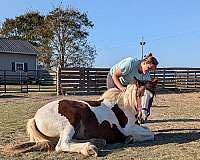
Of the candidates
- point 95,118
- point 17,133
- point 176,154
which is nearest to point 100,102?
point 95,118

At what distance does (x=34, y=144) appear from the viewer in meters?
6.21

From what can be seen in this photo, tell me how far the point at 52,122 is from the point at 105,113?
830 mm

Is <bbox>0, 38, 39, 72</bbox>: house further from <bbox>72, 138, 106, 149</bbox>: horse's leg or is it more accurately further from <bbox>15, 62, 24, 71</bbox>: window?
<bbox>72, 138, 106, 149</bbox>: horse's leg

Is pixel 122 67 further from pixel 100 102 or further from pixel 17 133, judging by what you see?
pixel 17 133

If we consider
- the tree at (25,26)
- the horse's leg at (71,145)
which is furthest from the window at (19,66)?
the horse's leg at (71,145)

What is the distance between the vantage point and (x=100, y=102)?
6598 millimetres

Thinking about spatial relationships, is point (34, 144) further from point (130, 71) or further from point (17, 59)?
point (17, 59)

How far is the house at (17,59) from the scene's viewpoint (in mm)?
41938

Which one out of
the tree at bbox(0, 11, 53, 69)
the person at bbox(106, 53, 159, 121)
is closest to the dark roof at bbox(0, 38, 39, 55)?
the tree at bbox(0, 11, 53, 69)

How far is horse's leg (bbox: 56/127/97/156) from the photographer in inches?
222

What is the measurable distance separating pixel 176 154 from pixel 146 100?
1013mm

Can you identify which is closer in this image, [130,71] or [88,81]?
[130,71]

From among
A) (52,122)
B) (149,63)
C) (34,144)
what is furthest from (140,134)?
(34,144)

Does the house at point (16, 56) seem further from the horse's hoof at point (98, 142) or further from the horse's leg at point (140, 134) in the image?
the horse's hoof at point (98, 142)
